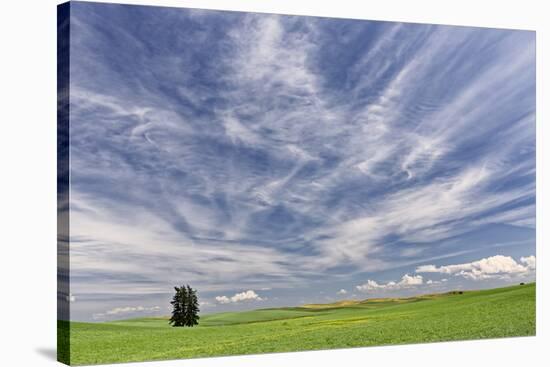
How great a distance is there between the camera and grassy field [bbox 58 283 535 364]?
59.6 feet

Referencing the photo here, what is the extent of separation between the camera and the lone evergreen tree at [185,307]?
1875 centimetres

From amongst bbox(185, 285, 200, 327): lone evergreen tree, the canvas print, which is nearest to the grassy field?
the canvas print

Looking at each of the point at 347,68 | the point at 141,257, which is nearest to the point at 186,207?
the point at 141,257

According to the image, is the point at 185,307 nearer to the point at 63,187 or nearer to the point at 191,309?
the point at 191,309

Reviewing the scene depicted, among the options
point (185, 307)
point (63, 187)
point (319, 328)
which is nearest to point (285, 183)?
point (319, 328)

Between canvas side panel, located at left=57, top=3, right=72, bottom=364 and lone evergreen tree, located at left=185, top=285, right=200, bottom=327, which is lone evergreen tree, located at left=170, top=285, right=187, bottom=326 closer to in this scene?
lone evergreen tree, located at left=185, top=285, right=200, bottom=327

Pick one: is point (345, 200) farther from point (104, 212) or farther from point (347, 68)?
point (104, 212)

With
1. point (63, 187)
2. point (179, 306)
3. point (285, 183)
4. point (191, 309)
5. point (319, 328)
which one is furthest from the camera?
point (319, 328)

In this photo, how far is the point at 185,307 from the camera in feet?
62.0

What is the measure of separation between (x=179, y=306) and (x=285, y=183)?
3.32m

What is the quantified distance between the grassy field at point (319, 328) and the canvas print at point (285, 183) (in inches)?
1.6

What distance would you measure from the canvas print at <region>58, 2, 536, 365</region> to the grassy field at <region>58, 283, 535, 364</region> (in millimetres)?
A: 41

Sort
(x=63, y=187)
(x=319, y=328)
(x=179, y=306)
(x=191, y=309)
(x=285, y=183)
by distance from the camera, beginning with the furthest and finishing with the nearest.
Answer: (x=319, y=328)
(x=285, y=183)
(x=191, y=309)
(x=179, y=306)
(x=63, y=187)

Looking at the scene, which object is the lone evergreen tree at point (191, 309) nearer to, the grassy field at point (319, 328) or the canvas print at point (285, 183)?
the canvas print at point (285, 183)
